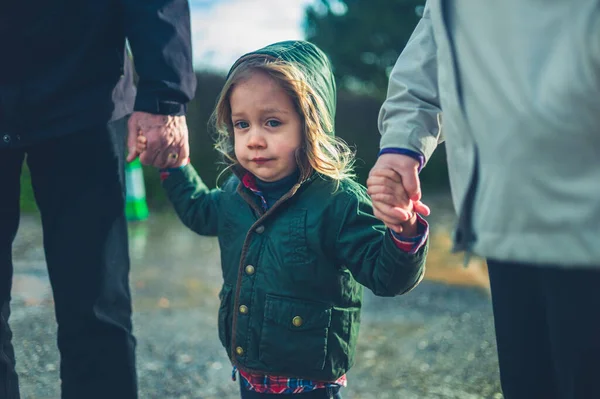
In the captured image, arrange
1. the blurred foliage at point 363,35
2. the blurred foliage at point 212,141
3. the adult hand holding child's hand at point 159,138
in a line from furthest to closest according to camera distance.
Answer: the blurred foliage at point 363,35 < the blurred foliage at point 212,141 < the adult hand holding child's hand at point 159,138

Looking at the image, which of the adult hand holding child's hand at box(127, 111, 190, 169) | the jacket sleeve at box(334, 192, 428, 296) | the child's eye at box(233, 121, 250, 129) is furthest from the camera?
the adult hand holding child's hand at box(127, 111, 190, 169)

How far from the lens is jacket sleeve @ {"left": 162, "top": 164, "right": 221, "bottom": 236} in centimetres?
246

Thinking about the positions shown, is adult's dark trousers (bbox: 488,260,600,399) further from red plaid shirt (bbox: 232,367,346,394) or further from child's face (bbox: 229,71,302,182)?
child's face (bbox: 229,71,302,182)

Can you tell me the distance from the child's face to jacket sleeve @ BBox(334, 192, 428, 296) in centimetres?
23

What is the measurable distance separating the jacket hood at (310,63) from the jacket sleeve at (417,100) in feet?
1.50

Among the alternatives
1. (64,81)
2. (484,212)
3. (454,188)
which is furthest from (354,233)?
(64,81)

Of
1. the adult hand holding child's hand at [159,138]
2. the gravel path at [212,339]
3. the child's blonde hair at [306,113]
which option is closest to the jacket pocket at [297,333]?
the child's blonde hair at [306,113]

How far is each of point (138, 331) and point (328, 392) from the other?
2017 millimetres

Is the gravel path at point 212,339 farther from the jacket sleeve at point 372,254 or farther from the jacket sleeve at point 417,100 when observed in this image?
the jacket sleeve at point 417,100

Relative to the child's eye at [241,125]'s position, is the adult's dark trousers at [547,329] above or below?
below

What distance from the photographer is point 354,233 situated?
2047 mm

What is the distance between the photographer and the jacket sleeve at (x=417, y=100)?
1.77m

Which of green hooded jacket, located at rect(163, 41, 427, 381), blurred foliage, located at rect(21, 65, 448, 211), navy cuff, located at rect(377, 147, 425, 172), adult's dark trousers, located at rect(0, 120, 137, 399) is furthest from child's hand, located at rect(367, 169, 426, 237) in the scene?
blurred foliage, located at rect(21, 65, 448, 211)

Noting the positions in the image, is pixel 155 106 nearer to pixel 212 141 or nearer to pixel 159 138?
pixel 159 138
